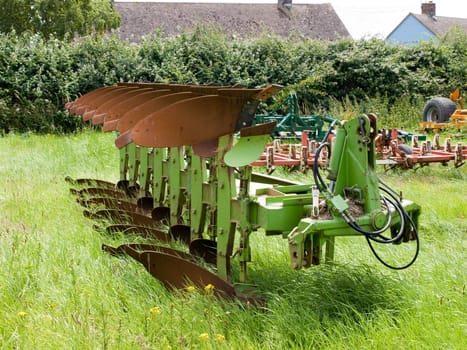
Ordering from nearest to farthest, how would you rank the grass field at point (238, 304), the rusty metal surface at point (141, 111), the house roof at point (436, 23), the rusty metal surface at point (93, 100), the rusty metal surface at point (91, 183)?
the grass field at point (238, 304) → the rusty metal surface at point (141, 111) → the rusty metal surface at point (93, 100) → the rusty metal surface at point (91, 183) → the house roof at point (436, 23)

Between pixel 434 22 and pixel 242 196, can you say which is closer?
pixel 242 196

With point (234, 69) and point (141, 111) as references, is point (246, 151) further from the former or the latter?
point (234, 69)

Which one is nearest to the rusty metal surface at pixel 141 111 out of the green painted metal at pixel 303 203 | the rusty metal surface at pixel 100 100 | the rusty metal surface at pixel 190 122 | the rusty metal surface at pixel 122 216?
the rusty metal surface at pixel 190 122

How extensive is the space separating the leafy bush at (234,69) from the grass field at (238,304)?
393 inches

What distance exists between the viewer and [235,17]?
1490 inches

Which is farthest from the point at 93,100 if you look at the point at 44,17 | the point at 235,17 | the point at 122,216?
the point at 235,17

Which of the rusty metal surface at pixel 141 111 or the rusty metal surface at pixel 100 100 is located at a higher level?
the rusty metal surface at pixel 141 111

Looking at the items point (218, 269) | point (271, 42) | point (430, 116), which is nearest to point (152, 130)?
point (218, 269)

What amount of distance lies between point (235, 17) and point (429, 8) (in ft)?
55.2

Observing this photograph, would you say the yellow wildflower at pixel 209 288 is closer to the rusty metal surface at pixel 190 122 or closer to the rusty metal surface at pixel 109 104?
the rusty metal surface at pixel 190 122

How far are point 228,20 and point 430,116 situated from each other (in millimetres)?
24305

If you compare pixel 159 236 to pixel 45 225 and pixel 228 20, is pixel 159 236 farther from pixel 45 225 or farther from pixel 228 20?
pixel 228 20

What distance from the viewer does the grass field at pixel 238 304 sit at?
3234 mm

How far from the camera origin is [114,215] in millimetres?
5984
